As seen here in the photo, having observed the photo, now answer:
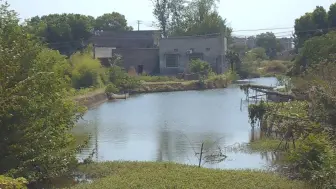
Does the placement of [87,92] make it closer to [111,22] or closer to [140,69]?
[140,69]

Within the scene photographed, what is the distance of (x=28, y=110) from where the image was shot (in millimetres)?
11180

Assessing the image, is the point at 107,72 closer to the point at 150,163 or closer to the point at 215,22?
the point at 215,22

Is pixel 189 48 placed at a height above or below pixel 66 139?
above

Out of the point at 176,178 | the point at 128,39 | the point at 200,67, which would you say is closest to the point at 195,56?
the point at 200,67

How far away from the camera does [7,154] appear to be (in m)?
11.0

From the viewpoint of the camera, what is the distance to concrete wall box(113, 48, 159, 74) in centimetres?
5303

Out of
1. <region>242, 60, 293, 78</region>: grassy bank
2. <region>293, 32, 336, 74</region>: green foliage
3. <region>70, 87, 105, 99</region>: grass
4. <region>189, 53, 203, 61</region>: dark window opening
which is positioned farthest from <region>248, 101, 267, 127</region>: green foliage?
<region>242, 60, 293, 78</region>: grassy bank

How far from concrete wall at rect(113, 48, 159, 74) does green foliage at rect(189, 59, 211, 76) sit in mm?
6432

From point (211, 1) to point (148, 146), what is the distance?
49.7 meters

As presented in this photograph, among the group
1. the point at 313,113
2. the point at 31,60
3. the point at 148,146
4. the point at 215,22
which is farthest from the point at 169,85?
the point at 31,60

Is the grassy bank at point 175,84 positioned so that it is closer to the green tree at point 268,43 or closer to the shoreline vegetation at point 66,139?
the shoreline vegetation at point 66,139

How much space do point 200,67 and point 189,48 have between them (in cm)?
475

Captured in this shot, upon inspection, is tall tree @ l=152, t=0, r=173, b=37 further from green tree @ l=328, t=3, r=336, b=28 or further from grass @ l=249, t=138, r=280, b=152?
grass @ l=249, t=138, r=280, b=152

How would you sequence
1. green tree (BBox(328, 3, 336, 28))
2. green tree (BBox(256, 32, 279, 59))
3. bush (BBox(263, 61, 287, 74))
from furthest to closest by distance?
green tree (BBox(256, 32, 279, 59)) → bush (BBox(263, 61, 287, 74)) → green tree (BBox(328, 3, 336, 28))
